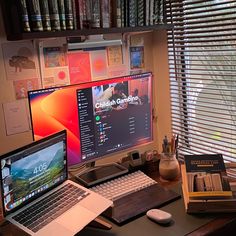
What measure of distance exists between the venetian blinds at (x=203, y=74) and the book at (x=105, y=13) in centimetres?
44

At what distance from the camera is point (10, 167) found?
1.19 metres

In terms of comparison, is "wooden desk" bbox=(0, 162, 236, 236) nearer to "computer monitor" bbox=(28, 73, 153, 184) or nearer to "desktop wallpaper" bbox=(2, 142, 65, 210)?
"desktop wallpaper" bbox=(2, 142, 65, 210)

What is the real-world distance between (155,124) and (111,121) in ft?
2.29

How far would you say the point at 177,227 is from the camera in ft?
4.26

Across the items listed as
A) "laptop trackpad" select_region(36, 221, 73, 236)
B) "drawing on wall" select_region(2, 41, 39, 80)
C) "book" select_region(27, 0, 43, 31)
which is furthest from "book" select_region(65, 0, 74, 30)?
"laptop trackpad" select_region(36, 221, 73, 236)

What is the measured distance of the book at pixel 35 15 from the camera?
147cm

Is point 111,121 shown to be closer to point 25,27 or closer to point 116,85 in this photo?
point 116,85

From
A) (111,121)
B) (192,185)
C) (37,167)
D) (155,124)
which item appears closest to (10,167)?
(37,167)

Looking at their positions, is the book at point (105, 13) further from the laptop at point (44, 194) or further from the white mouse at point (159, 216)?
the white mouse at point (159, 216)

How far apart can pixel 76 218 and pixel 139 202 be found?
0.33 metres

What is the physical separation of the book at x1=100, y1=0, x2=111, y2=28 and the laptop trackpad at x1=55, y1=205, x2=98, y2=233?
34.4 inches

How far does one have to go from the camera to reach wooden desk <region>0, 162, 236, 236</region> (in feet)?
4.19

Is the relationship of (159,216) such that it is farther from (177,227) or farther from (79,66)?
(79,66)

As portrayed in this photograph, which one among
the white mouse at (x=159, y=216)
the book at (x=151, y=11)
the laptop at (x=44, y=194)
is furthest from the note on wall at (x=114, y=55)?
the white mouse at (x=159, y=216)
